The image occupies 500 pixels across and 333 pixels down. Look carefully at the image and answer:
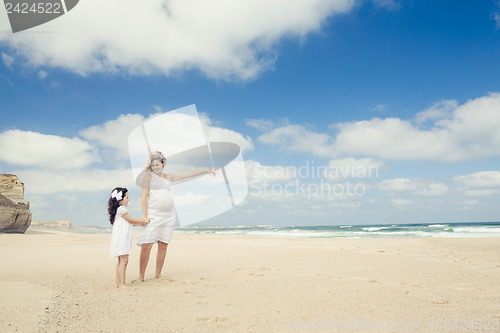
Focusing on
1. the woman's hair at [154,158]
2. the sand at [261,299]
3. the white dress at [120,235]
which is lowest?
the sand at [261,299]

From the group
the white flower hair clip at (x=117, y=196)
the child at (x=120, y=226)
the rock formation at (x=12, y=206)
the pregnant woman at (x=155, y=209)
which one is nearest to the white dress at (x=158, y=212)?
the pregnant woman at (x=155, y=209)

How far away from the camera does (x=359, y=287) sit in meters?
4.43

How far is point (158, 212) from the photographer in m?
5.05

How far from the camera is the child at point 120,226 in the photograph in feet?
15.2

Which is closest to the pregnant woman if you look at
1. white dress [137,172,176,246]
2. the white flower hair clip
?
white dress [137,172,176,246]

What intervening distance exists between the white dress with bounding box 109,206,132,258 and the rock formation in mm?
16418

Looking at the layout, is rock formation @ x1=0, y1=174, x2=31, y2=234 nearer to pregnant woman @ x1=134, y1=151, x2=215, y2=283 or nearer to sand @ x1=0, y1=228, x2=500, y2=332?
sand @ x1=0, y1=228, x2=500, y2=332

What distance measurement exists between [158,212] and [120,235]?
2.16 feet

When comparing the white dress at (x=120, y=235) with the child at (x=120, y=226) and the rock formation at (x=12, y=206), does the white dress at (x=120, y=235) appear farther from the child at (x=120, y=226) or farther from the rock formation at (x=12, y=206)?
the rock formation at (x=12, y=206)

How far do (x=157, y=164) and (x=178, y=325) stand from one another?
2.82 m

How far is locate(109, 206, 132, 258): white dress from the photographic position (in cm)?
467

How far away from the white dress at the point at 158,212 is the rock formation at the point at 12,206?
54.2ft

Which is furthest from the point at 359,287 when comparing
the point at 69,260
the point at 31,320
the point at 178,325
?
the point at 69,260

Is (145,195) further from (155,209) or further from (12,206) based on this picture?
(12,206)
